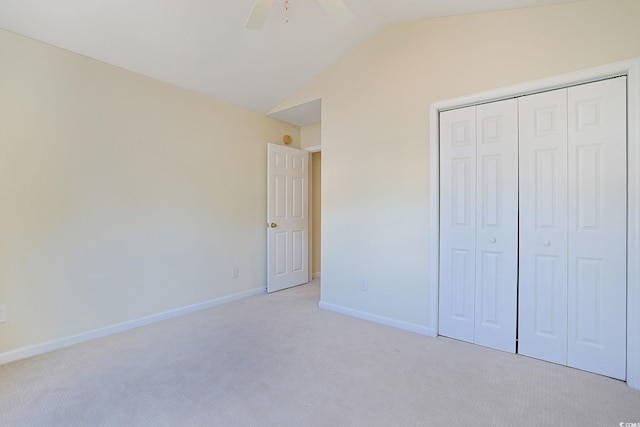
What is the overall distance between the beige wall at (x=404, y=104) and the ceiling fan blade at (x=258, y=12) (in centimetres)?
150

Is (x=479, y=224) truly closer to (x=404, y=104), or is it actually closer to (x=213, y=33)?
(x=404, y=104)

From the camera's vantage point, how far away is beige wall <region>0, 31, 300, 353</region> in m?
2.29

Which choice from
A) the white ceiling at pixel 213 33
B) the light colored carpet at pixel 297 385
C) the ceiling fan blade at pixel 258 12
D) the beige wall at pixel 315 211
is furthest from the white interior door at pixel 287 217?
the ceiling fan blade at pixel 258 12

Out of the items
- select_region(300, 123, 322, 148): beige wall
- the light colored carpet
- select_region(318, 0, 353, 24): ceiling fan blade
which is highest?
select_region(318, 0, 353, 24): ceiling fan blade

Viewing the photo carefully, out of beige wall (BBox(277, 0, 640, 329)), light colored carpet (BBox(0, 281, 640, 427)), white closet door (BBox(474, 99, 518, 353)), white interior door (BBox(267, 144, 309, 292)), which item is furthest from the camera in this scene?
white interior door (BBox(267, 144, 309, 292))

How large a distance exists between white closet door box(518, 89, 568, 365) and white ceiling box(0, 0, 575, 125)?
84cm

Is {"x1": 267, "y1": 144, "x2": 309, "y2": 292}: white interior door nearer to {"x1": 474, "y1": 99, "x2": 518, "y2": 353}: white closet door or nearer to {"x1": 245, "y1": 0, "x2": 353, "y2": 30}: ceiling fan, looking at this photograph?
{"x1": 245, "y1": 0, "x2": 353, "y2": 30}: ceiling fan

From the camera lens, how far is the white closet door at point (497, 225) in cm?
236

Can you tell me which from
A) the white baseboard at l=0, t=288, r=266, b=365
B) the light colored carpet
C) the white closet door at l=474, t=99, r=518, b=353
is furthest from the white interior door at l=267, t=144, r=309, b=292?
the white closet door at l=474, t=99, r=518, b=353

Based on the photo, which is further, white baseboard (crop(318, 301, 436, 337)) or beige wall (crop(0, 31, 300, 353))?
white baseboard (crop(318, 301, 436, 337))

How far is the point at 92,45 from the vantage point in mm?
2498

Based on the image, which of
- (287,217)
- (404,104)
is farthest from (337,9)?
(287,217)

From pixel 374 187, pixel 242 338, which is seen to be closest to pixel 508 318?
pixel 374 187

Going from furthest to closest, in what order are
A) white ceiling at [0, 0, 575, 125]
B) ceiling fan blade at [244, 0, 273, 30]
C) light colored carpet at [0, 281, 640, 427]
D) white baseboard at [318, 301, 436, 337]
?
white baseboard at [318, 301, 436, 337] → white ceiling at [0, 0, 575, 125] → ceiling fan blade at [244, 0, 273, 30] → light colored carpet at [0, 281, 640, 427]
